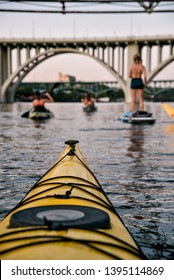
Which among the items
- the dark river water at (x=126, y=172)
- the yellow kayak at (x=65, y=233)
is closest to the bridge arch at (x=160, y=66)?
the dark river water at (x=126, y=172)

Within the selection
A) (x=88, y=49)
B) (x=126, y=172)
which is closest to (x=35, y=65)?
(x=88, y=49)

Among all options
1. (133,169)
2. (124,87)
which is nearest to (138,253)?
(133,169)

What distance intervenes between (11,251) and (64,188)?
5.41ft

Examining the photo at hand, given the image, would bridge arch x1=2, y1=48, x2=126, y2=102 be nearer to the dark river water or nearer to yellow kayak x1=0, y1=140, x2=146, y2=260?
the dark river water

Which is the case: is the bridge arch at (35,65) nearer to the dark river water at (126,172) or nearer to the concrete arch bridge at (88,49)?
the concrete arch bridge at (88,49)

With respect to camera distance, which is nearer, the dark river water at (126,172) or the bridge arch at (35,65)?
the dark river water at (126,172)

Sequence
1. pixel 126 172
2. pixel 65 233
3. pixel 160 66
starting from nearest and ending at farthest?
1. pixel 65 233
2. pixel 126 172
3. pixel 160 66

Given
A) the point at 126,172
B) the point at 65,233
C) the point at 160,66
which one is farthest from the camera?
the point at 160,66

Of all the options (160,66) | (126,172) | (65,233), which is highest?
(160,66)

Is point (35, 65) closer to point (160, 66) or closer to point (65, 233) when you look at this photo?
point (160, 66)

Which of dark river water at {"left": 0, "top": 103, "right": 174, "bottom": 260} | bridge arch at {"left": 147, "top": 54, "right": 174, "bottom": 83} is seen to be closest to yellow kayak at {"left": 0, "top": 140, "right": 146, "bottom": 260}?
dark river water at {"left": 0, "top": 103, "right": 174, "bottom": 260}

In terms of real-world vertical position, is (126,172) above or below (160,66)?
below

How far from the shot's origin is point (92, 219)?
3.15 metres

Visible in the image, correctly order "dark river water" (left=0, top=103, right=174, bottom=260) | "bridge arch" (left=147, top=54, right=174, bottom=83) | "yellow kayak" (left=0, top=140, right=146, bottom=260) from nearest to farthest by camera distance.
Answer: "yellow kayak" (left=0, top=140, right=146, bottom=260)
"dark river water" (left=0, top=103, right=174, bottom=260)
"bridge arch" (left=147, top=54, right=174, bottom=83)
